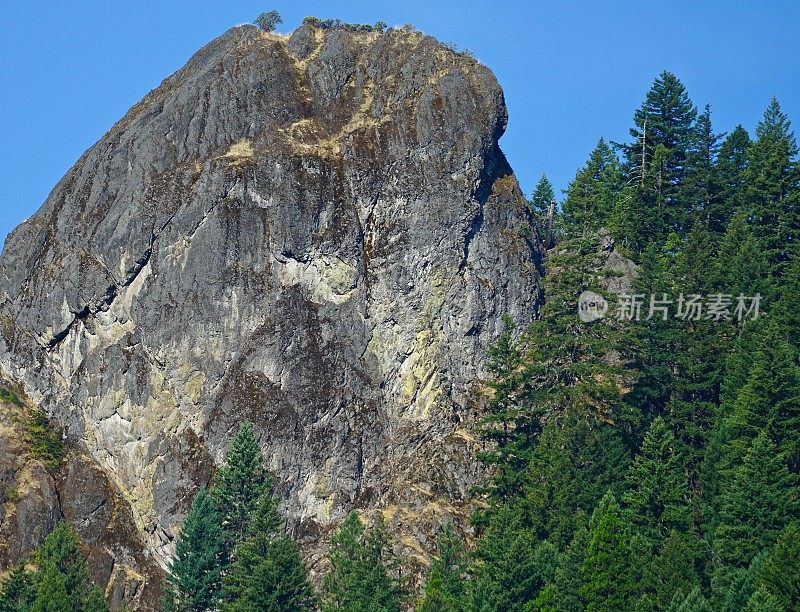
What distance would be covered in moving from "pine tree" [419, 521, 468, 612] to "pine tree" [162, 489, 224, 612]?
820 centimetres

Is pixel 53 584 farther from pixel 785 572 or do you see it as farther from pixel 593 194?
pixel 593 194

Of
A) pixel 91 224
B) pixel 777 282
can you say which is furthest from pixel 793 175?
pixel 91 224

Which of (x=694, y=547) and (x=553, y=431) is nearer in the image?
(x=694, y=547)

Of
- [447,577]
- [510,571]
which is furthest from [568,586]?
[447,577]

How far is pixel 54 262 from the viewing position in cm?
7588

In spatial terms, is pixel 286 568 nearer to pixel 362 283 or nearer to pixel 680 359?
pixel 362 283

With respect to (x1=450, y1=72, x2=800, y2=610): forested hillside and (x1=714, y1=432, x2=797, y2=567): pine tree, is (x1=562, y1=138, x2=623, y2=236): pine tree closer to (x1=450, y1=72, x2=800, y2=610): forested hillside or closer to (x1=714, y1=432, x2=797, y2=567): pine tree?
(x1=450, y1=72, x2=800, y2=610): forested hillside

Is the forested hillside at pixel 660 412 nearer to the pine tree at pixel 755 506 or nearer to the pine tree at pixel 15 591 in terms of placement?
the pine tree at pixel 755 506

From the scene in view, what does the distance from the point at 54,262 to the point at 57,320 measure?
2679 millimetres

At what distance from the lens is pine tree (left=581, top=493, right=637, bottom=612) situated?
193ft

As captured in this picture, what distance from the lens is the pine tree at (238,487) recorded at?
67750 mm

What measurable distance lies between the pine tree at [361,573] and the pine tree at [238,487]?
12.4 feet

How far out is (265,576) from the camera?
207 feet

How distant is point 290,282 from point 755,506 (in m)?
22.0
